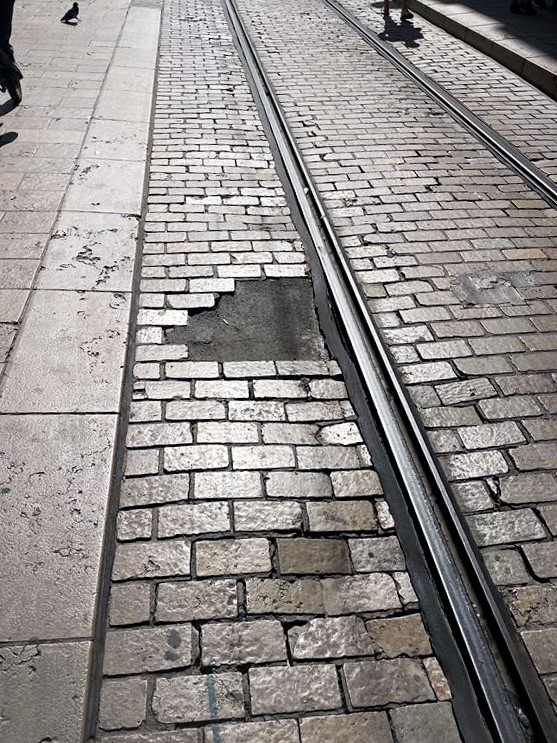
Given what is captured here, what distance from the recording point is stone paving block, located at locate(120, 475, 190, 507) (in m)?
3.15

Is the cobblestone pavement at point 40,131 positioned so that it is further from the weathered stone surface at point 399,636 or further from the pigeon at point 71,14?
the weathered stone surface at point 399,636

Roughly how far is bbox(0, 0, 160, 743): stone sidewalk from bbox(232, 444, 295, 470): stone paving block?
666mm

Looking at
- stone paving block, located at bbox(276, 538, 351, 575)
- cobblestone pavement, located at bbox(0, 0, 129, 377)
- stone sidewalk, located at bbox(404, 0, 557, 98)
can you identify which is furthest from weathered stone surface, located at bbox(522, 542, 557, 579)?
stone sidewalk, located at bbox(404, 0, 557, 98)

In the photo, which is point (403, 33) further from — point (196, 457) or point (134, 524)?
point (134, 524)

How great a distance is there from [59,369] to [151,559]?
1496 millimetres

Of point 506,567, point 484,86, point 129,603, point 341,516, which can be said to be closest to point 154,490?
point 129,603

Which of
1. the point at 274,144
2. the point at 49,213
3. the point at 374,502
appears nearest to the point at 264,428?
the point at 374,502

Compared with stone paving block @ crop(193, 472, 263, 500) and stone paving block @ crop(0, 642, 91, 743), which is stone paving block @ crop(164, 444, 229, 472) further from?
stone paving block @ crop(0, 642, 91, 743)

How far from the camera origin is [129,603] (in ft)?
8.87

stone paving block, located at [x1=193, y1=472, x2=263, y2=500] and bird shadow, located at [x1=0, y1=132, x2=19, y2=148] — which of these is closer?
stone paving block, located at [x1=193, y1=472, x2=263, y2=500]

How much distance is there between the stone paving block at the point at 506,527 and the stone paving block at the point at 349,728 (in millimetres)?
994

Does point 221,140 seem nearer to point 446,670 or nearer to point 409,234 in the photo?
point 409,234

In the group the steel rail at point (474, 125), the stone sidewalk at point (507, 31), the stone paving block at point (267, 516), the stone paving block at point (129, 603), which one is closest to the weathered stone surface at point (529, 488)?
the stone paving block at point (267, 516)

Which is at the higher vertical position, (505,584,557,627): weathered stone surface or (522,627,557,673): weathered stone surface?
(505,584,557,627): weathered stone surface
